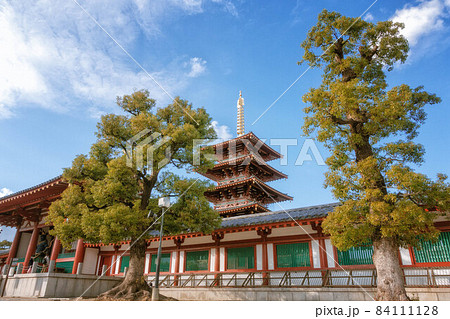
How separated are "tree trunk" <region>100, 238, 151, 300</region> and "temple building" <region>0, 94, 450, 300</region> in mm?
3531

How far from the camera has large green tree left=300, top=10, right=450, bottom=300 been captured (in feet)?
25.1

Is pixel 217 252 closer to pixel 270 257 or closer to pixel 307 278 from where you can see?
pixel 270 257

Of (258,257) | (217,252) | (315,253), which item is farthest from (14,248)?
(315,253)

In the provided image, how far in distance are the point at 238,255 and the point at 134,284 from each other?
19.0 feet

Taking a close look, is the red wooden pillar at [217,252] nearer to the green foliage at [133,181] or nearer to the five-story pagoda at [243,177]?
the green foliage at [133,181]

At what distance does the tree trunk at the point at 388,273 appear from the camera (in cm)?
745

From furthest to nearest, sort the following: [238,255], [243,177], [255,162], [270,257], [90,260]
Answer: [255,162] < [243,177] < [90,260] < [238,255] < [270,257]

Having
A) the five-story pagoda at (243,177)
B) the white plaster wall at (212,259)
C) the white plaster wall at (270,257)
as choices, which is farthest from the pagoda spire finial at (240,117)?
the white plaster wall at (270,257)

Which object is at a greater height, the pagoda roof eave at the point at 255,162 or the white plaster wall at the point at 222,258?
the pagoda roof eave at the point at 255,162

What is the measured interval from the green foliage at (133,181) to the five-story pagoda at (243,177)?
442 inches

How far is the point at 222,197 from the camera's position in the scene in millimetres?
25766

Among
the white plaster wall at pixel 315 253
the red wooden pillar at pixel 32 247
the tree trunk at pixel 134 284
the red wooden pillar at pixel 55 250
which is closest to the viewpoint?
the tree trunk at pixel 134 284

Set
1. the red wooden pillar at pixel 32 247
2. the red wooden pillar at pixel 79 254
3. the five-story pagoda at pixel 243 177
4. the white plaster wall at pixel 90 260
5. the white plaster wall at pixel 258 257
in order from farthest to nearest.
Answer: the five-story pagoda at pixel 243 177, the white plaster wall at pixel 90 260, the red wooden pillar at pixel 32 247, the red wooden pillar at pixel 79 254, the white plaster wall at pixel 258 257

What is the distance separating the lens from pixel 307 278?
41.3 ft
